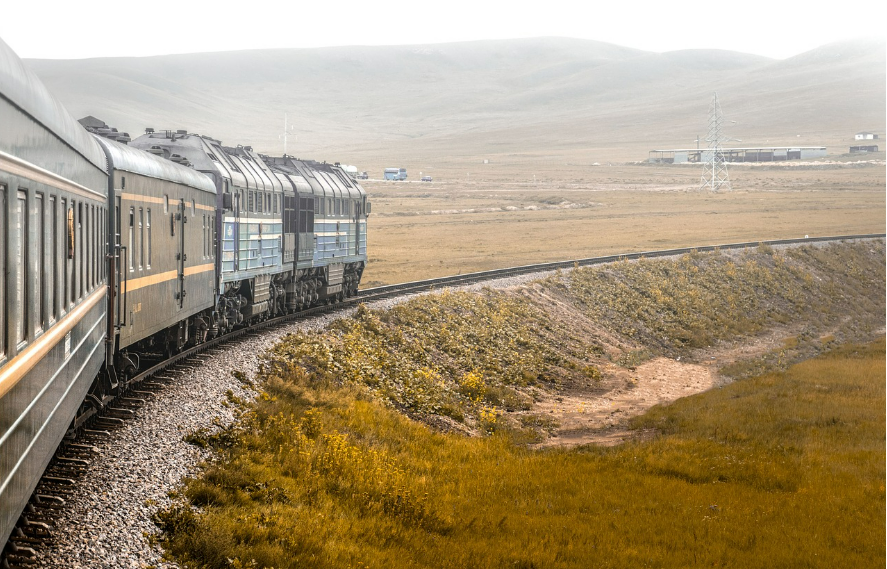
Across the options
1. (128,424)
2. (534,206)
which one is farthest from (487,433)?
(534,206)

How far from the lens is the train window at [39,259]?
614cm

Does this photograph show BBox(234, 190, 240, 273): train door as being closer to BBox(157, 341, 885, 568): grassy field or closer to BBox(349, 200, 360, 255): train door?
BBox(157, 341, 885, 568): grassy field

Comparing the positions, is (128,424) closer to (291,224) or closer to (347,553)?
(347,553)

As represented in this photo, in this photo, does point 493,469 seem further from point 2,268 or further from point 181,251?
point 2,268

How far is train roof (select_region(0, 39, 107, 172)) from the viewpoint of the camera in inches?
206

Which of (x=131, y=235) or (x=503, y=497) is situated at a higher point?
(x=131, y=235)

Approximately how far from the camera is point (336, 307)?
1116 inches

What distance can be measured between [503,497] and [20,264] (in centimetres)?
1039

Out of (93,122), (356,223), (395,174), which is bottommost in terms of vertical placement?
(356,223)

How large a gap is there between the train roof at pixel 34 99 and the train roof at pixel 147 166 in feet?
9.14

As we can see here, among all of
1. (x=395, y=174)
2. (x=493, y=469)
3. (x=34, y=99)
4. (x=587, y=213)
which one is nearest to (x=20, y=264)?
(x=34, y=99)

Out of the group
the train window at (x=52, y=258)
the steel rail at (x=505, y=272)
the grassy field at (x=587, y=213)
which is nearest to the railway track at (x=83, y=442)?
the train window at (x=52, y=258)

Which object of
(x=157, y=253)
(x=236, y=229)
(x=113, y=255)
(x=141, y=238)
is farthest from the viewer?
(x=236, y=229)

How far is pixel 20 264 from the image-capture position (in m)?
5.68
